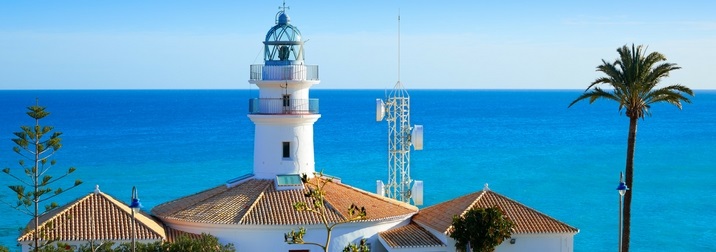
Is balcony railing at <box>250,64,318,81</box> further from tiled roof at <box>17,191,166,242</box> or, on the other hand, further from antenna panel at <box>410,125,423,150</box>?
antenna panel at <box>410,125,423,150</box>

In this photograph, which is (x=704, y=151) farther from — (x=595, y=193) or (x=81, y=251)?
(x=81, y=251)

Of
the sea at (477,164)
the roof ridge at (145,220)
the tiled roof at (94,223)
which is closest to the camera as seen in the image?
the tiled roof at (94,223)

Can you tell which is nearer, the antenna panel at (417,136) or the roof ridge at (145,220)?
the roof ridge at (145,220)

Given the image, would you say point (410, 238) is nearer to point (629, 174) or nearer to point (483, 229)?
point (483, 229)

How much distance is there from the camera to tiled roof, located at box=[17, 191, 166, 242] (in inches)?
1066

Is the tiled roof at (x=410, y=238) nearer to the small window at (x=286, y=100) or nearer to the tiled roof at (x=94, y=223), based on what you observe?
the small window at (x=286, y=100)

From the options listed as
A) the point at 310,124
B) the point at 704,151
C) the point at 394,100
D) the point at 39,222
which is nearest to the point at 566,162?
the point at 704,151

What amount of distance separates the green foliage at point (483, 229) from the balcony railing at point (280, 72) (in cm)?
749

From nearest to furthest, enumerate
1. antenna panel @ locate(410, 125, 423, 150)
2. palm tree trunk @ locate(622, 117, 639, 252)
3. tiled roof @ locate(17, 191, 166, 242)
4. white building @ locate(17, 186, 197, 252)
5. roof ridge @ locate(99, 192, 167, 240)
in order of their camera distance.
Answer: white building @ locate(17, 186, 197, 252) < tiled roof @ locate(17, 191, 166, 242) < roof ridge @ locate(99, 192, 167, 240) < palm tree trunk @ locate(622, 117, 639, 252) < antenna panel @ locate(410, 125, 423, 150)

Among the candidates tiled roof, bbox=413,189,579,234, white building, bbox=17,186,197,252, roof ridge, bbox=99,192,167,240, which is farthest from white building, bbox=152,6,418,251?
white building, bbox=17,186,197,252

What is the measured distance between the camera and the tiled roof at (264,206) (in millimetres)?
28453

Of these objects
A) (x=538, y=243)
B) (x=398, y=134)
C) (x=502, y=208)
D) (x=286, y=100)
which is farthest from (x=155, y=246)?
(x=398, y=134)

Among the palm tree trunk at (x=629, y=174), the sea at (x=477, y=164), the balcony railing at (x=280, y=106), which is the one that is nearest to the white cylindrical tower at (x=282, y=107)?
the balcony railing at (x=280, y=106)

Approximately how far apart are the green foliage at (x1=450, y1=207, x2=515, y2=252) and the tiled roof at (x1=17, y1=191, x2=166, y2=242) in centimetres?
848
